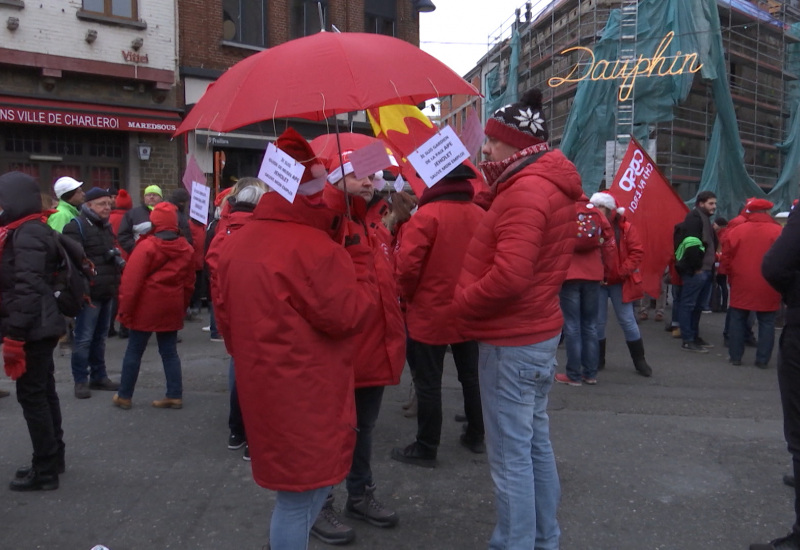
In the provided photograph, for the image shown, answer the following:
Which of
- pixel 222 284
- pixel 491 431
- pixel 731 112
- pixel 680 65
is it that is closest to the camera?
pixel 222 284

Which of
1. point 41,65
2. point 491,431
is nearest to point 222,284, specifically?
point 491,431

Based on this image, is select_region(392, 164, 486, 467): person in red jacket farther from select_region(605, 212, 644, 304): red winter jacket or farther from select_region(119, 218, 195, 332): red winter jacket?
select_region(605, 212, 644, 304): red winter jacket

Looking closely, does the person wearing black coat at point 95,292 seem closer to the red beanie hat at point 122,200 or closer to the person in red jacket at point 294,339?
the red beanie hat at point 122,200

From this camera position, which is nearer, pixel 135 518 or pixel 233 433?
pixel 135 518

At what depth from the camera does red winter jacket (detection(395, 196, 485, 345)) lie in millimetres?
4242

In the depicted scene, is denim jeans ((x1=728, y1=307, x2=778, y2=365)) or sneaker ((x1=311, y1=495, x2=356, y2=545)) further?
denim jeans ((x1=728, y1=307, x2=778, y2=365))

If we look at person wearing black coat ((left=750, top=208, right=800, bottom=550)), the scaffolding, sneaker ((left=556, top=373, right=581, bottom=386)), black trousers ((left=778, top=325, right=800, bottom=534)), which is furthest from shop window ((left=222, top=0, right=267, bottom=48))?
black trousers ((left=778, top=325, right=800, bottom=534))

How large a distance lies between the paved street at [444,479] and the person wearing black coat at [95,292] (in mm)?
225

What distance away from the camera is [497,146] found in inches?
122

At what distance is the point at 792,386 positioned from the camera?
130 inches

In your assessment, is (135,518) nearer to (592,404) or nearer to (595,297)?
(592,404)

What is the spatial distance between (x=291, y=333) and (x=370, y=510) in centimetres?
160

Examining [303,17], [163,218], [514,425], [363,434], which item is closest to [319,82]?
[514,425]

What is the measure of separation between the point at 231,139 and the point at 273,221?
44.0 ft
